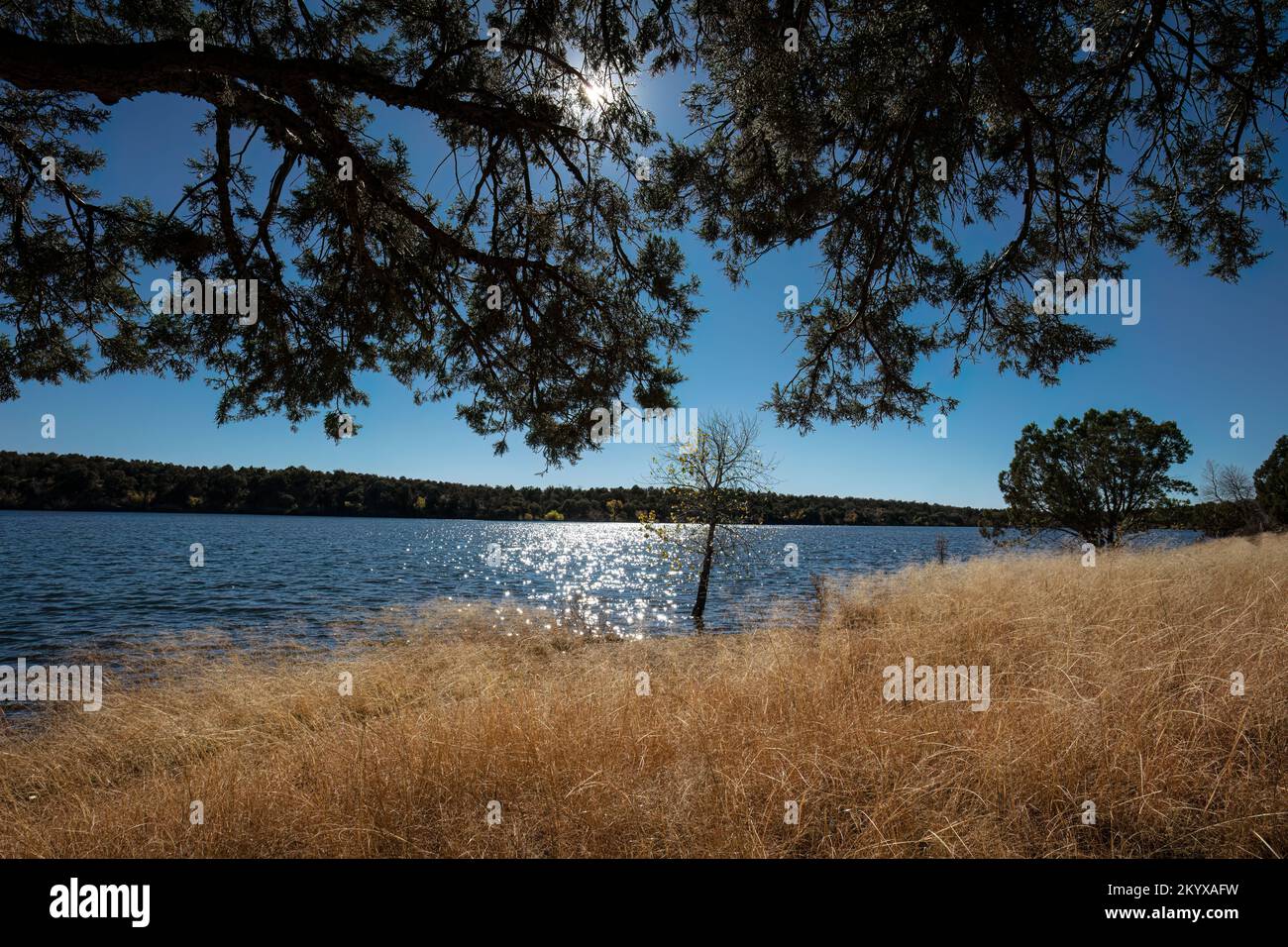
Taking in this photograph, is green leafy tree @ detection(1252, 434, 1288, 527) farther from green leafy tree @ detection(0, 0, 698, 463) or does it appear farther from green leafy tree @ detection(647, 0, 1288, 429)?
green leafy tree @ detection(0, 0, 698, 463)

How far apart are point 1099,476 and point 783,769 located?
25.4 m

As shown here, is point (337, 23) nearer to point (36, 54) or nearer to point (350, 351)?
point (36, 54)

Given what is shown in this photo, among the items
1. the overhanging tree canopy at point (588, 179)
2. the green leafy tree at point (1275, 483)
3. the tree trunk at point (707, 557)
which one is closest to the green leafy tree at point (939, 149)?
the overhanging tree canopy at point (588, 179)

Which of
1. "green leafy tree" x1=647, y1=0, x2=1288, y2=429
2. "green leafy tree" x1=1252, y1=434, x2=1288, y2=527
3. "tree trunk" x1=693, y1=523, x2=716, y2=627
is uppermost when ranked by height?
"green leafy tree" x1=647, y1=0, x2=1288, y2=429

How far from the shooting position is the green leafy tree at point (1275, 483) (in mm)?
25984

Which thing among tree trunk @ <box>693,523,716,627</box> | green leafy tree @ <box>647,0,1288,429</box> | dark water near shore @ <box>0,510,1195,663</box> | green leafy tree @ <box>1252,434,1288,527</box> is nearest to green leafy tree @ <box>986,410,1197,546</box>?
dark water near shore @ <box>0,510,1195,663</box>

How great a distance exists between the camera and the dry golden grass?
8.73ft

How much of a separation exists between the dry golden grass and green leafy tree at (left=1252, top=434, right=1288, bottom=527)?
32.3m

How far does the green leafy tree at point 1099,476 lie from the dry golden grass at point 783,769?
Result: 63.4 ft

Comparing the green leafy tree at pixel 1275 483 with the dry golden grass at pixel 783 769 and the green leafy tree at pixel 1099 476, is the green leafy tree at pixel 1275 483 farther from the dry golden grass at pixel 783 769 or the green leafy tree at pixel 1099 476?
the dry golden grass at pixel 783 769

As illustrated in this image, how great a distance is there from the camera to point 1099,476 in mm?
21203

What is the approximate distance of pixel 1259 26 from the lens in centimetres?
391

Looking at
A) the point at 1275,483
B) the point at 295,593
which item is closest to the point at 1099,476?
the point at 1275,483
